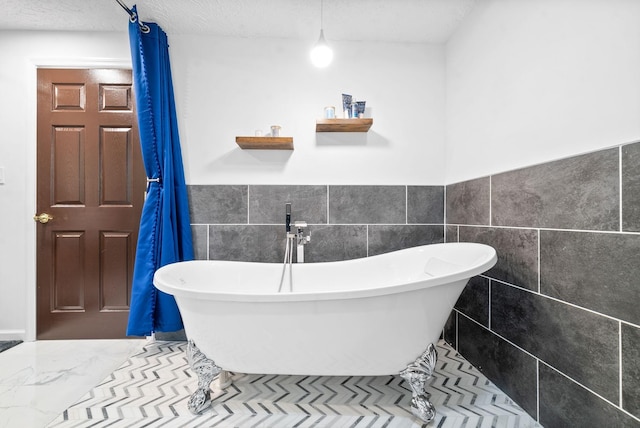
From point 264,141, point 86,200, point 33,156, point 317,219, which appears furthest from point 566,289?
point 33,156

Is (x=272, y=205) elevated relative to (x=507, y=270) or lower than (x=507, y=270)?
elevated

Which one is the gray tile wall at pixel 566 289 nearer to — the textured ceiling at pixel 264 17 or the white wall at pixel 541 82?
the white wall at pixel 541 82

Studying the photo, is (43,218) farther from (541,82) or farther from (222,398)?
(541,82)

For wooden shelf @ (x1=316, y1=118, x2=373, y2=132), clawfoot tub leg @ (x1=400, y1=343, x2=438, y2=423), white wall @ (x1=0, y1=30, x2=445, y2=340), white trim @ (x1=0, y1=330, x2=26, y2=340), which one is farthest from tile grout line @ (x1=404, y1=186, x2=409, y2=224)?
white trim @ (x1=0, y1=330, x2=26, y2=340)

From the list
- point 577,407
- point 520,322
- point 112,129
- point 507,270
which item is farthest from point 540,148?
point 112,129

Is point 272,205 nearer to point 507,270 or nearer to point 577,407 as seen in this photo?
point 507,270

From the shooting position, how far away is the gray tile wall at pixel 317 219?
6.73ft

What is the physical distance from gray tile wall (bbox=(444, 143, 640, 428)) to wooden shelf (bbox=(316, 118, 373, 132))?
32.5 inches

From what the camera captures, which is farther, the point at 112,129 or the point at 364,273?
the point at 112,129

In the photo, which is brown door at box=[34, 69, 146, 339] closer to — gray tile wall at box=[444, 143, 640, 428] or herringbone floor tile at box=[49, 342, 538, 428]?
herringbone floor tile at box=[49, 342, 538, 428]

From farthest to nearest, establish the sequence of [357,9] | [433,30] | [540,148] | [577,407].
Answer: [433,30] → [357,9] → [540,148] → [577,407]

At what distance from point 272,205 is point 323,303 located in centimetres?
108

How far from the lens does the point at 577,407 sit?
1060 mm

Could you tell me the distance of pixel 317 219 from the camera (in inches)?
81.7
